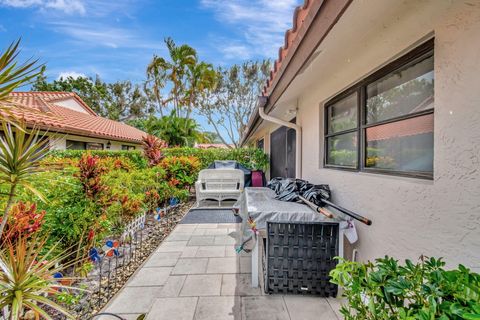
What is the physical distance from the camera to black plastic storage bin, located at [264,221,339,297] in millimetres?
2678

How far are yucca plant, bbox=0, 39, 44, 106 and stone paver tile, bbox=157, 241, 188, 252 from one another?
10.9 ft

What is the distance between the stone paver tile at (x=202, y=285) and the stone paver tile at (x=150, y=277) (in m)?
0.35

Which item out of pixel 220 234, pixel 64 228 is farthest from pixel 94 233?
pixel 220 234

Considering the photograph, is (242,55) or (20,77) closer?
(20,77)

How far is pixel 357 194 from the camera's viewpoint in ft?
9.22

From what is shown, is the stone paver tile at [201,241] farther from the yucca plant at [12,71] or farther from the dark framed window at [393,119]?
the yucca plant at [12,71]

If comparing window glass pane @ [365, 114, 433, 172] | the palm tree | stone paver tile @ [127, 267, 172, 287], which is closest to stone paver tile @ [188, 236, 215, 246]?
stone paver tile @ [127, 267, 172, 287]

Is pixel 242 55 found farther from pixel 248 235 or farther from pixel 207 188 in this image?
pixel 248 235

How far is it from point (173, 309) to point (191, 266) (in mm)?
1020

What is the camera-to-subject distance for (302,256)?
2697 mm

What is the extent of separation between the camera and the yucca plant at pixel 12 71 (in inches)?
62.1

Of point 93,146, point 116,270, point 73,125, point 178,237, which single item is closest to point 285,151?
point 178,237

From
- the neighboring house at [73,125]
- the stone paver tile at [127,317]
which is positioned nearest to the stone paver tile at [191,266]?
the stone paver tile at [127,317]

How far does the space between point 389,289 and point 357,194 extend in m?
1.89
